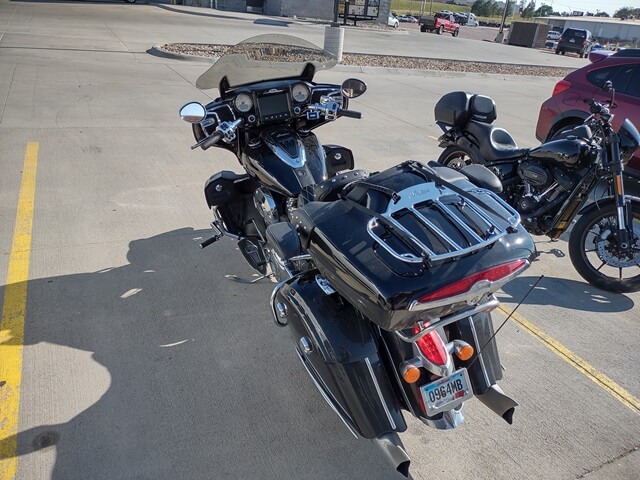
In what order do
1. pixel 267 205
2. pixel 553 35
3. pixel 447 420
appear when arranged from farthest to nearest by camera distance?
pixel 553 35 → pixel 267 205 → pixel 447 420

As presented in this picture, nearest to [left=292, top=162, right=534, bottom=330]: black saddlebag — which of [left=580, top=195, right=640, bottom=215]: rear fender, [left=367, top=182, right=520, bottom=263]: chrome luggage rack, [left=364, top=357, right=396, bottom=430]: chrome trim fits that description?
[left=367, top=182, right=520, bottom=263]: chrome luggage rack

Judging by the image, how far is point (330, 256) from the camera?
1855 mm

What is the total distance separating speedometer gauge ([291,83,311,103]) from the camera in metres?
3.48

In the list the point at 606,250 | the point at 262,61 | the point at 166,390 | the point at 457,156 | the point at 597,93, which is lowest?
the point at 166,390

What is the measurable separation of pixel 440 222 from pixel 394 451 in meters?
0.94

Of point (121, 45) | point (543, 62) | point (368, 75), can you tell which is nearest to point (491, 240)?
point (368, 75)

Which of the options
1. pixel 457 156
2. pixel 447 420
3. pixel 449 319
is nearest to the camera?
pixel 449 319

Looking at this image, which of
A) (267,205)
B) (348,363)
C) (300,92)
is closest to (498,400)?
(348,363)

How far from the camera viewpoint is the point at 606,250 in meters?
3.92

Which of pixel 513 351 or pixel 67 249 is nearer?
pixel 513 351

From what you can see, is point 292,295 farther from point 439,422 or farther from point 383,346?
point 439,422

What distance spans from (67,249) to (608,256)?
14.3 feet

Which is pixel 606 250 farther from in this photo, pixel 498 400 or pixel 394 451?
pixel 394 451

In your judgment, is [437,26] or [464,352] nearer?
[464,352]
